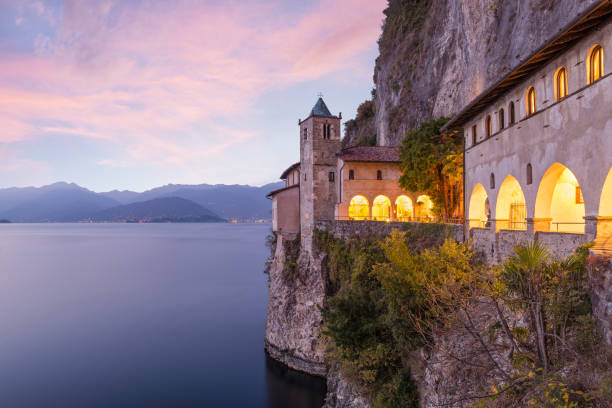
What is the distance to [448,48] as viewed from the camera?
3741 centimetres

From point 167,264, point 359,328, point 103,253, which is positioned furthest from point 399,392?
point 103,253

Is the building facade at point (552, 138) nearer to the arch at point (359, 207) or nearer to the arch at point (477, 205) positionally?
the arch at point (477, 205)

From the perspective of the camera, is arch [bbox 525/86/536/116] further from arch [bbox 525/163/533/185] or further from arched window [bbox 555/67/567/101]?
arch [bbox 525/163/533/185]

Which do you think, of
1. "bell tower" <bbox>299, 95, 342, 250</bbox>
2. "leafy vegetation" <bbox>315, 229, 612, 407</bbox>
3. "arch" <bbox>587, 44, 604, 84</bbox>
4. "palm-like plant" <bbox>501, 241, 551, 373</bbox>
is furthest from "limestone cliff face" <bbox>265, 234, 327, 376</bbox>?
"arch" <bbox>587, 44, 604, 84</bbox>

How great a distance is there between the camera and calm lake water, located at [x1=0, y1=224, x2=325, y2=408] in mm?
24766

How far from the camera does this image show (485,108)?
59.0ft

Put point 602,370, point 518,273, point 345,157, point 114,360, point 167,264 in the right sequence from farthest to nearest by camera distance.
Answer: point 167,264
point 345,157
point 114,360
point 518,273
point 602,370

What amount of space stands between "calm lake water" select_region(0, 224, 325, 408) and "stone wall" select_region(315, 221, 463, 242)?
1114 centimetres

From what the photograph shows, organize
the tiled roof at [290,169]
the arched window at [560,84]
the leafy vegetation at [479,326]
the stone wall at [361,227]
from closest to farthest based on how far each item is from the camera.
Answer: the leafy vegetation at [479,326], the arched window at [560,84], the stone wall at [361,227], the tiled roof at [290,169]

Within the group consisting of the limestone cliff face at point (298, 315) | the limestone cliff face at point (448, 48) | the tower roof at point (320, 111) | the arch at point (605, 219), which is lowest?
the limestone cliff face at point (298, 315)

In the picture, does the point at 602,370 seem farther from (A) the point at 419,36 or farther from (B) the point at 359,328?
(A) the point at 419,36

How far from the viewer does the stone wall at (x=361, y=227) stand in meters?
24.4

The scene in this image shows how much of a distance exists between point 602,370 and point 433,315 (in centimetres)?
688

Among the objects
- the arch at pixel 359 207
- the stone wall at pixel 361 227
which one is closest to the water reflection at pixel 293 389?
the stone wall at pixel 361 227
